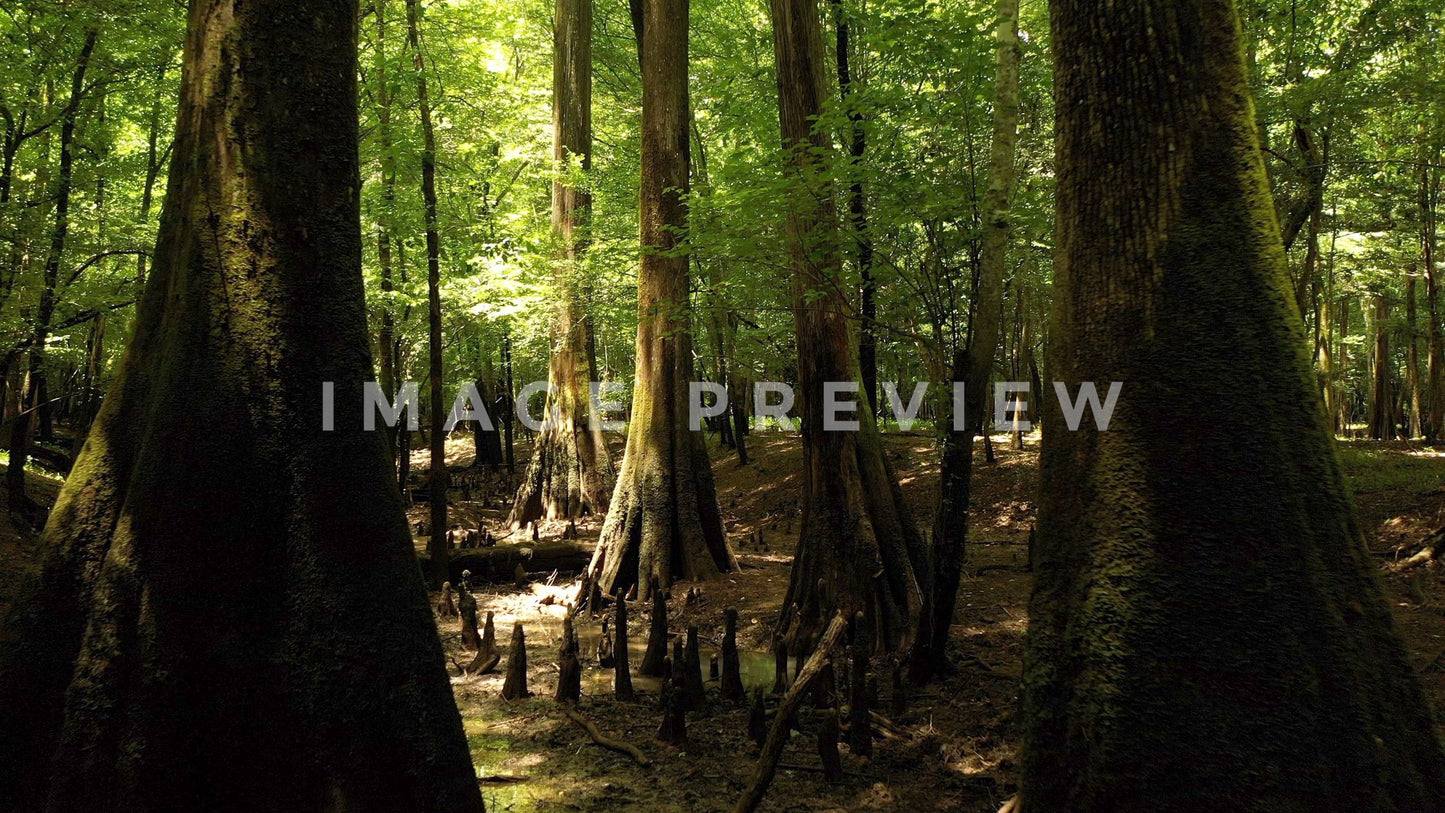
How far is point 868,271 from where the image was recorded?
18.7ft

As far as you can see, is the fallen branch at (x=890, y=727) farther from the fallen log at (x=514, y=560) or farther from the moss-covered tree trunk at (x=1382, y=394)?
the moss-covered tree trunk at (x=1382, y=394)

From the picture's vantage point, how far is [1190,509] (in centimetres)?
250

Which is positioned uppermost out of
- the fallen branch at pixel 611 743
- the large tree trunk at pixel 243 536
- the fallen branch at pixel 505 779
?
the large tree trunk at pixel 243 536

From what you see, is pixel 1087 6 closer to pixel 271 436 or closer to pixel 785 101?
pixel 271 436

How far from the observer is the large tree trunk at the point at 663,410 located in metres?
9.27

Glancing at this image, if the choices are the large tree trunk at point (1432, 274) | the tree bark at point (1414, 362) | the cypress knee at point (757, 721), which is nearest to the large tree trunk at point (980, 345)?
the cypress knee at point (757, 721)

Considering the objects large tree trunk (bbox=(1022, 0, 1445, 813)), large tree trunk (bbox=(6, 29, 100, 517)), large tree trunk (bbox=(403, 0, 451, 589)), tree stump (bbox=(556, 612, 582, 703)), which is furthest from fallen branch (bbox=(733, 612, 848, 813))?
large tree trunk (bbox=(6, 29, 100, 517))

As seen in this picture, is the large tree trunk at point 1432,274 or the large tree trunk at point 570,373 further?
the large tree trunk at point 1432,274

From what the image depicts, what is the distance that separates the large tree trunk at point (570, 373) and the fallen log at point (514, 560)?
284 centimetres

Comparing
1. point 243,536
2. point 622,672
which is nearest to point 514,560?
point 622,672

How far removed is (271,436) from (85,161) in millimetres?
13923

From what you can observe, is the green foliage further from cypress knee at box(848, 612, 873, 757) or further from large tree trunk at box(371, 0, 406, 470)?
cypress knee at box(848, 612, 873, 757)

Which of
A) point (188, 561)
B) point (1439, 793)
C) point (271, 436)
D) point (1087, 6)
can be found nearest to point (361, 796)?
point (188, 561)

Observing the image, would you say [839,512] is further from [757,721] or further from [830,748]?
[830,748]
